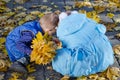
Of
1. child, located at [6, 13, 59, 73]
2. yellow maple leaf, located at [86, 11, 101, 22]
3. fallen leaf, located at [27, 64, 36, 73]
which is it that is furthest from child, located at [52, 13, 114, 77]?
yellow maple leaf, located at [86, 11, 101, 22]

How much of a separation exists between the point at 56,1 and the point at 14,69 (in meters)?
2.63

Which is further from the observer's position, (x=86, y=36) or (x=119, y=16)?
(x=119, y=16)

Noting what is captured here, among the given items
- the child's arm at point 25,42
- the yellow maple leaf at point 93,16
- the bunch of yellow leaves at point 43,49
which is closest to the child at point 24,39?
the child's arm at point 25,42

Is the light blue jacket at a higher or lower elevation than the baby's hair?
lower

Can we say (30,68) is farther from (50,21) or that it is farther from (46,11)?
(46,11)

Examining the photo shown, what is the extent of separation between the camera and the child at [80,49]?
150 inches

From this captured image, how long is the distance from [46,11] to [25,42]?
1878 mm

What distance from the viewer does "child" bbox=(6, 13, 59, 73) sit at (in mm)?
4117

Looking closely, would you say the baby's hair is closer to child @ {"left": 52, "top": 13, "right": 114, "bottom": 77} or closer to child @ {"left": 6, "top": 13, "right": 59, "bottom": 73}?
child @ {"left": 6, "top": 13, "right": 59, "bottom": 73}

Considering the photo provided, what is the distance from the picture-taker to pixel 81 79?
13.1 ft

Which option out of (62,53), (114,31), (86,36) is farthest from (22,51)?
(114,31)

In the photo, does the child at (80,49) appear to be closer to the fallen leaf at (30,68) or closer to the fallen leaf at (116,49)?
the fallen leaf at (30,68)

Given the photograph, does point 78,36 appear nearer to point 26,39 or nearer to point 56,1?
point 26,39

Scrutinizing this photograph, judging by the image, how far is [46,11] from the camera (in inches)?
234
